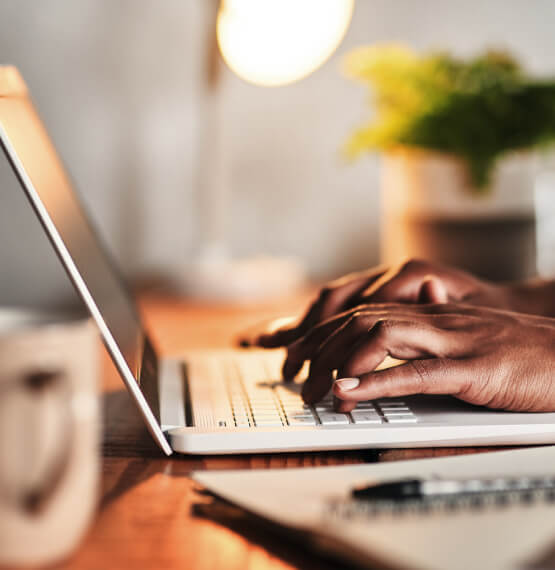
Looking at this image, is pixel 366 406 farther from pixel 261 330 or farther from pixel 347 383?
pixel 261 330

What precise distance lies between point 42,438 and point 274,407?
0.94ft

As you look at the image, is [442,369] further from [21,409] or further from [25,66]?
[25,66]

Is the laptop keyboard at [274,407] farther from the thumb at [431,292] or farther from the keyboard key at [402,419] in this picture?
→ the thumb at [431,292]

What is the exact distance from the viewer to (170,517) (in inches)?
16.5

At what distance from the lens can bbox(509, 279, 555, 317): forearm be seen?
0.82m

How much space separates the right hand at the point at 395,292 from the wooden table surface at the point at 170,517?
0.18 m

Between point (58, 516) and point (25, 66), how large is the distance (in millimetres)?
1417

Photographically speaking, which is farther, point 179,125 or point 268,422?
point 179,125

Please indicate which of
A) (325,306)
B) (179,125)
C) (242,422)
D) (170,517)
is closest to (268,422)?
(242,422)

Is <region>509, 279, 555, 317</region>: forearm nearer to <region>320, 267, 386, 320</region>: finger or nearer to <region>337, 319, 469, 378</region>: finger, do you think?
<region>320, 267, 386, 320</region>: finger

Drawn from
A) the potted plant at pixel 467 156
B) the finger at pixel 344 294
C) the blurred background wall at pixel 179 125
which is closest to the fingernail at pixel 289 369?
the finger at pixel 344 294

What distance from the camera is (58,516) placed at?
0.32 m

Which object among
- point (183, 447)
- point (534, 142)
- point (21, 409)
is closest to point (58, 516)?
point (21, 409)

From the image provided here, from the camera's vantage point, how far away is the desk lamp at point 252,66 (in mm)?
1118
